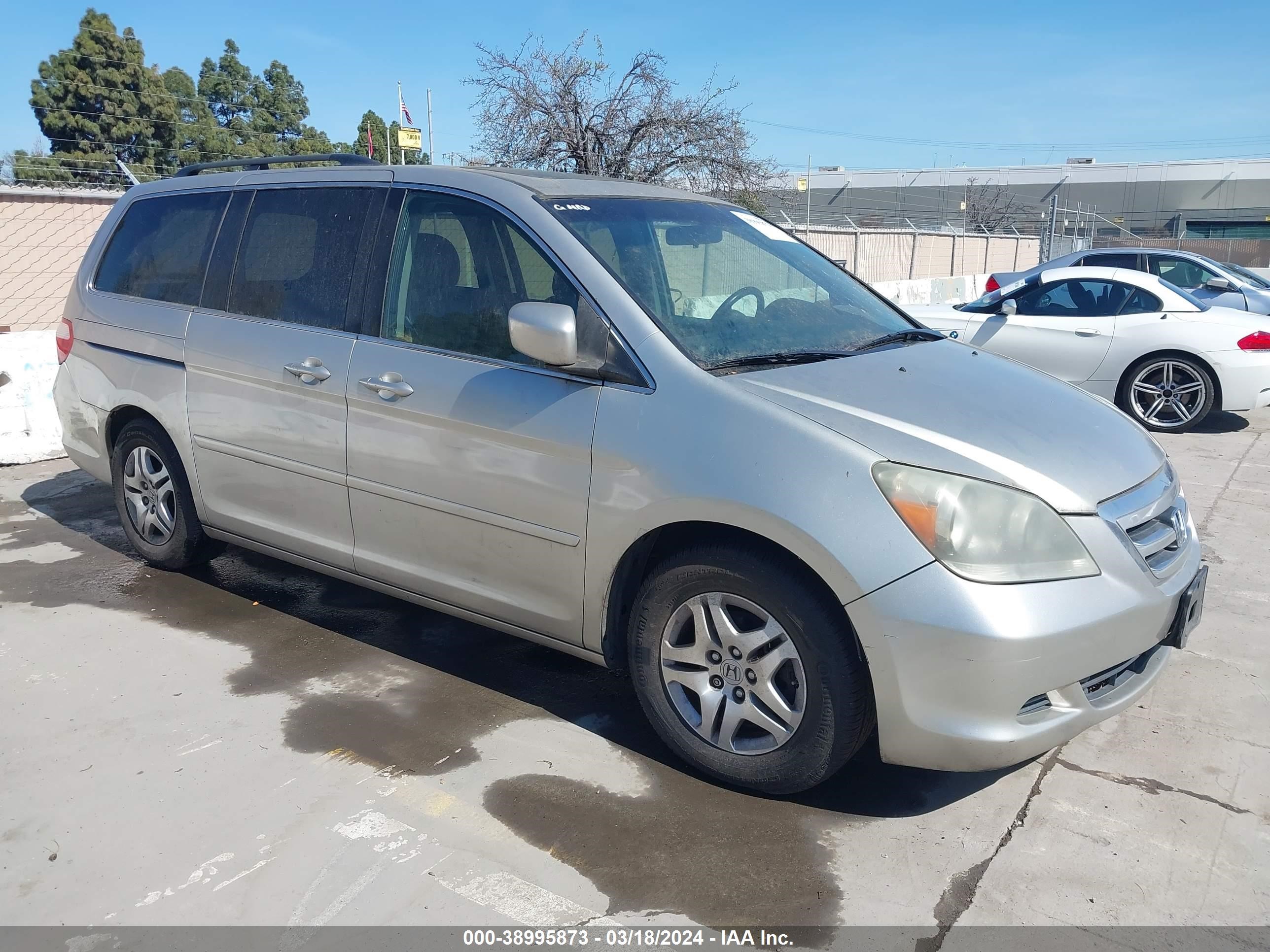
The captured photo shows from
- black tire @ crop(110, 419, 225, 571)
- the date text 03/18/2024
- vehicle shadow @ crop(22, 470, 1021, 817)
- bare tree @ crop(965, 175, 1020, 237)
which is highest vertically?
bare tree @ crop(965, 175, 1020, 237)

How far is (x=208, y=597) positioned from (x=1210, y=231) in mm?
65057

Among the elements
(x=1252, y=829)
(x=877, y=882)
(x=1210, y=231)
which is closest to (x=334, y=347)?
(x=877, y=882)

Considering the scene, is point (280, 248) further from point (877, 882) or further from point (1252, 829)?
point (1252, 829)

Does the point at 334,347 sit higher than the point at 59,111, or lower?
lower

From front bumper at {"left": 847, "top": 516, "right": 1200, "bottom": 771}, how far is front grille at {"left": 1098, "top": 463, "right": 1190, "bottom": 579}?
6 cm

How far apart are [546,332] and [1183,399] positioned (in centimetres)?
782

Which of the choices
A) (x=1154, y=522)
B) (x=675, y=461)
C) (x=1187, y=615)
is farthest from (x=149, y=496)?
(x=1187, y=615)

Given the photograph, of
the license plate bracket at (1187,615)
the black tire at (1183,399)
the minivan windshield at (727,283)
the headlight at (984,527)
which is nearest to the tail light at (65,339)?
the minivan windshield at (727,283)

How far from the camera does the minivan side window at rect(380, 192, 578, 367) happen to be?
357cm

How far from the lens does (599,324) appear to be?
10.9 feet

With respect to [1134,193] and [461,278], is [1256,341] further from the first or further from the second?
[1134,193]

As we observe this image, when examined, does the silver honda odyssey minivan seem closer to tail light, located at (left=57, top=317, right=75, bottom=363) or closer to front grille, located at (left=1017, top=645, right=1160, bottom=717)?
front grille, located at (left=1017, top=645, right=1160, bottom=717)

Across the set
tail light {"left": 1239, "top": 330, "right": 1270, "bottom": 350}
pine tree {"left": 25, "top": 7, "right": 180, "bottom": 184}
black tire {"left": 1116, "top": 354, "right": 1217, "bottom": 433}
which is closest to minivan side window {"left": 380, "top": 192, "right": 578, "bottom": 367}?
black tire {"left": 1116, "top": 354, "right": 1217, "bottom": 433}

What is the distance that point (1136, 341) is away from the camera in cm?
902
